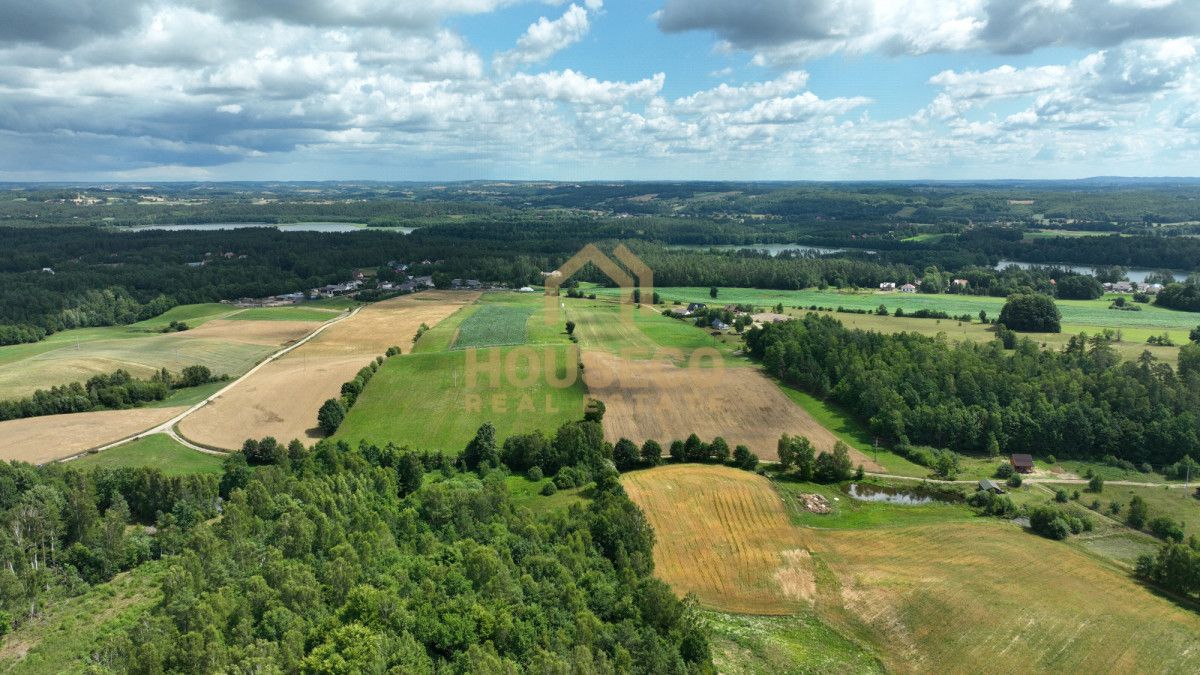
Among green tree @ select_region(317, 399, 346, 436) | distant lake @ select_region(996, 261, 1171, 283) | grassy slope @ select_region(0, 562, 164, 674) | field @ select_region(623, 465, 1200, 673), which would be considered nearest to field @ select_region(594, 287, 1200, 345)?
distant lake @ select_region(996, 261, 1171, 283)

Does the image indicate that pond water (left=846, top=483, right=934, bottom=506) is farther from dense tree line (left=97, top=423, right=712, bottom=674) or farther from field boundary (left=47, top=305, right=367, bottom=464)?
field boundary (left=47, top=305, right=367, bottom=464)

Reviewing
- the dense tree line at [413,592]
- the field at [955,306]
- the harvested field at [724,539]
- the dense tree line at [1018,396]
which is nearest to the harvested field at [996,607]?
the harvested field at [724,539]

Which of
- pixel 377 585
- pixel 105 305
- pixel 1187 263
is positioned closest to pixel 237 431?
pixel 377 585

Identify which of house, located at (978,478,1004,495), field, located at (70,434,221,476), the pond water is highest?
field, located at (70,434,221,476)

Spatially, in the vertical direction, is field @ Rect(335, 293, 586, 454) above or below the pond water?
above

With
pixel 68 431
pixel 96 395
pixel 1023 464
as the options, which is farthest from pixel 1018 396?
pixel 96 395
